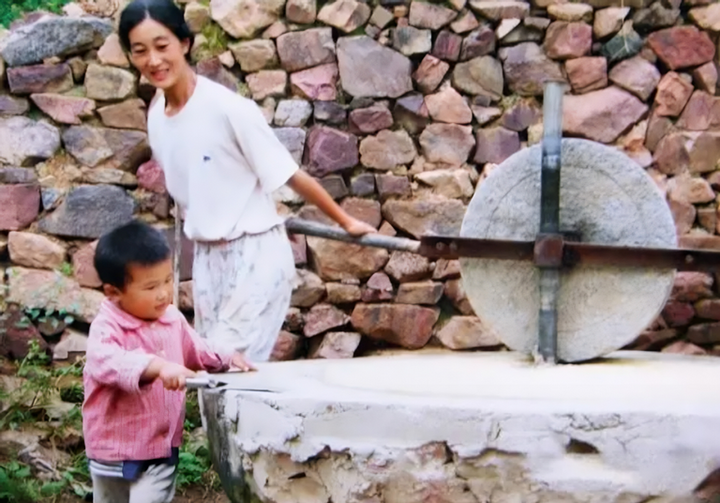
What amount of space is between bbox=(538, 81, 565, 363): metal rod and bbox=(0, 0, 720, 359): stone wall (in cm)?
112

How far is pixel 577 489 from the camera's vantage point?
6.49 feet

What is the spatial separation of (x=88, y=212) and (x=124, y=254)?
68.5 inches

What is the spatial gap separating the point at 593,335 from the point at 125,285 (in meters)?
1.30

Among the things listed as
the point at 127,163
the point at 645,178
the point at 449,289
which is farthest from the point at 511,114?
the point at 127,163

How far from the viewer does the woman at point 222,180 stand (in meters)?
2.50

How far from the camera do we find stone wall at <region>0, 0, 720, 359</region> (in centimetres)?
376

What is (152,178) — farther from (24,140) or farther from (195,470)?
(195,470)

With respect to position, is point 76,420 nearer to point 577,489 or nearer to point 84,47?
point 84,47

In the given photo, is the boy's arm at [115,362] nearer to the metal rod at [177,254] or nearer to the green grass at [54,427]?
the metal rod at [177,254]

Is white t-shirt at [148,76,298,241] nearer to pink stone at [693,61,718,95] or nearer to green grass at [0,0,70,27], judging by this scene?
green grass at [0,0,70,27]

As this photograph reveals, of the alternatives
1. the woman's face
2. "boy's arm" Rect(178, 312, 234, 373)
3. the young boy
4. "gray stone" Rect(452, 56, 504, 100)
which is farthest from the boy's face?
"gray stone" Rect(452, 56, 504, 100)

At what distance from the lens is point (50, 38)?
12.3ft

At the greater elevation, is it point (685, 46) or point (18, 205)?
point (685, 46)

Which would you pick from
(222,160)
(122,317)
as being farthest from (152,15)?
(122,317)
